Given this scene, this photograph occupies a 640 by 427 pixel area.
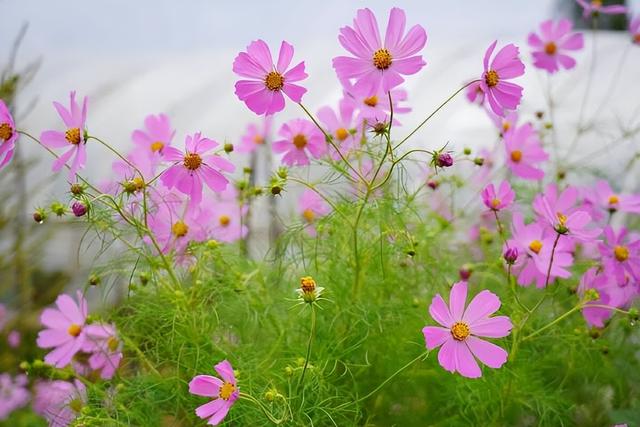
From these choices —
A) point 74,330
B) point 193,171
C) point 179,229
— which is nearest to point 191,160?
point 193,171

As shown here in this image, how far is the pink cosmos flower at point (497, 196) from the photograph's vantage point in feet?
1.87

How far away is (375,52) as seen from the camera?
472 millimetres

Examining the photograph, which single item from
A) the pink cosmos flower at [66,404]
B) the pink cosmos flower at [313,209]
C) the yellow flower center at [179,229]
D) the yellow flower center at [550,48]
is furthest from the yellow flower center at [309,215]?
the yellow flower center at [550,48]

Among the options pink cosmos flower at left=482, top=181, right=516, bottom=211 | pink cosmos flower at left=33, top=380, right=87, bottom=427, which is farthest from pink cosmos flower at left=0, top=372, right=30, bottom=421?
pink cosmos flower at left=482, top=181, right=516, bottom=211

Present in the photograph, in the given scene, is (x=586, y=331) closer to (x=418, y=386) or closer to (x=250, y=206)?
(x=418, y=386)

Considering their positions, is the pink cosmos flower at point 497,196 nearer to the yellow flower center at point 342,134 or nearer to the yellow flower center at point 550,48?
the yellow flower center at point 342,134

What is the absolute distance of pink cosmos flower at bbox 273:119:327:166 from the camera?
610mm

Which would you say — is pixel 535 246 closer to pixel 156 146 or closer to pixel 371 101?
pixel 371 101

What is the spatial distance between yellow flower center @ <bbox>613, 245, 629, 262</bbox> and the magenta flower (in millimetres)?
245

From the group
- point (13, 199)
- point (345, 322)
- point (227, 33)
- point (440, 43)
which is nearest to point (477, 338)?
point (345, 322)

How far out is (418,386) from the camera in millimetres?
611

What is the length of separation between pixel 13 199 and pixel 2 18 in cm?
137

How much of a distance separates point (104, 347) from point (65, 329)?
0.11 feet

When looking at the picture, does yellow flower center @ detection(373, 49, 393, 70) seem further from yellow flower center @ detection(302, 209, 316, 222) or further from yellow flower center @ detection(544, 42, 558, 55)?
yellow flower center @ detection(544, 42, 558, 55)
